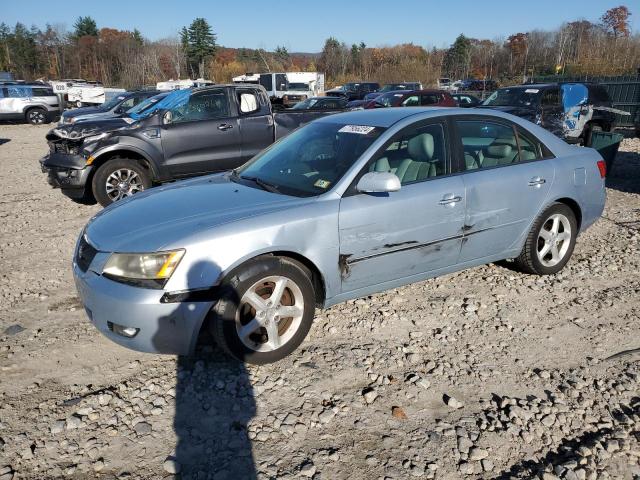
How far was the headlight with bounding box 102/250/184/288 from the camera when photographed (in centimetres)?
295

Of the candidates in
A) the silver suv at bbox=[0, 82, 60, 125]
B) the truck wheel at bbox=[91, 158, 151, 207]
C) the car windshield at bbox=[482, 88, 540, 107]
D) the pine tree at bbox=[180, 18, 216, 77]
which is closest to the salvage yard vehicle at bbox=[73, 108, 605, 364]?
the truck wheel at bbox=[91, 158, 151, 207]

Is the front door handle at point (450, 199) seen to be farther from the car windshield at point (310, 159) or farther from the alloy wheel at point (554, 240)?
the alloy wheel at point (554, 240)

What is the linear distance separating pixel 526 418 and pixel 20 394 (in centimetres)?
302

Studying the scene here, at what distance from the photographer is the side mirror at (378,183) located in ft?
11.0

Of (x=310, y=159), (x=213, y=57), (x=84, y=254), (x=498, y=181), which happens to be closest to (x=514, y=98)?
(x=498, y=181)

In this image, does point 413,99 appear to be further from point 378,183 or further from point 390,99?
point 378,183

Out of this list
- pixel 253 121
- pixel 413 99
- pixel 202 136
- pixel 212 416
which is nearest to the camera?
pixel 212 416

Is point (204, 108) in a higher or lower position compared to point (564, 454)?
higher

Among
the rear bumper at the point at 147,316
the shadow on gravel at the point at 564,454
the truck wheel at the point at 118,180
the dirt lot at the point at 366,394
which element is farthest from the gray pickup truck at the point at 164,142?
the shadow on gravel at the point at 564,454

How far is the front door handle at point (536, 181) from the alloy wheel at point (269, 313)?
2.36 m

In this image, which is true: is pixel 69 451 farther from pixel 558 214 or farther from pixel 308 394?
pixel 558 214

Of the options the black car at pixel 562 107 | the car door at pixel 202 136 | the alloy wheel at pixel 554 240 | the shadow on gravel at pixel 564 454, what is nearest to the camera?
the shadow on gravel at pixel 564 454

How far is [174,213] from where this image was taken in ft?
11.1

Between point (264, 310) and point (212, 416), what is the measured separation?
28.5 inches
